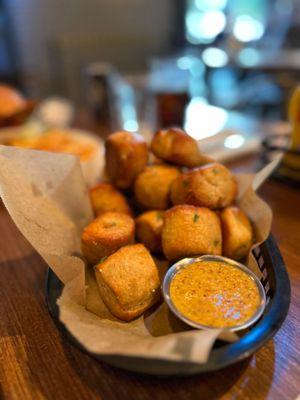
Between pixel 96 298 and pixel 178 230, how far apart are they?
0.22m

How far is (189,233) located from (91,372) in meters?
0.32

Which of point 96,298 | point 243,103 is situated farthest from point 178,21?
point 96,298

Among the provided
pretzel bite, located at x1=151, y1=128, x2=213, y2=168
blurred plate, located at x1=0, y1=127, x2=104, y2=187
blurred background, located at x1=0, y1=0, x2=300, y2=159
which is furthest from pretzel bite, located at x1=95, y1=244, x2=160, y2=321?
blurred background, located at x1=0, y1=0, x2=300, y2=159

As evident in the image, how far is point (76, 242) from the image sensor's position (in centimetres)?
87

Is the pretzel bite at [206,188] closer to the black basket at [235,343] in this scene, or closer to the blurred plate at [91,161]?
the black basket at [235,343]

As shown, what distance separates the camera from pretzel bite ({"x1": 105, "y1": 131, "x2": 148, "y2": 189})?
36.4 inches

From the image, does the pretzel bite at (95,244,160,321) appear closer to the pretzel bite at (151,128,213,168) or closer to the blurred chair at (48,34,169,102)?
the pretzel bite at (151,128,213,168)

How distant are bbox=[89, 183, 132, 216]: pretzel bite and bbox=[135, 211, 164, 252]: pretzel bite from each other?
0.07 meters

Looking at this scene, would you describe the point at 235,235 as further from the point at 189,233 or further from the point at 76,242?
the point at 76,242

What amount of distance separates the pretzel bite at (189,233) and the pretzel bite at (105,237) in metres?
0.09

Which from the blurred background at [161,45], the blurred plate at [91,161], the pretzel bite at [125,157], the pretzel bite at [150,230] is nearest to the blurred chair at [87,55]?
the blurred background at [161,45]

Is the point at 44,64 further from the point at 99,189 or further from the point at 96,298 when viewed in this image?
the point at 96,298

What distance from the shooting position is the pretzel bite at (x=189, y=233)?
74 centimetres

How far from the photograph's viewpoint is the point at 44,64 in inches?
183
